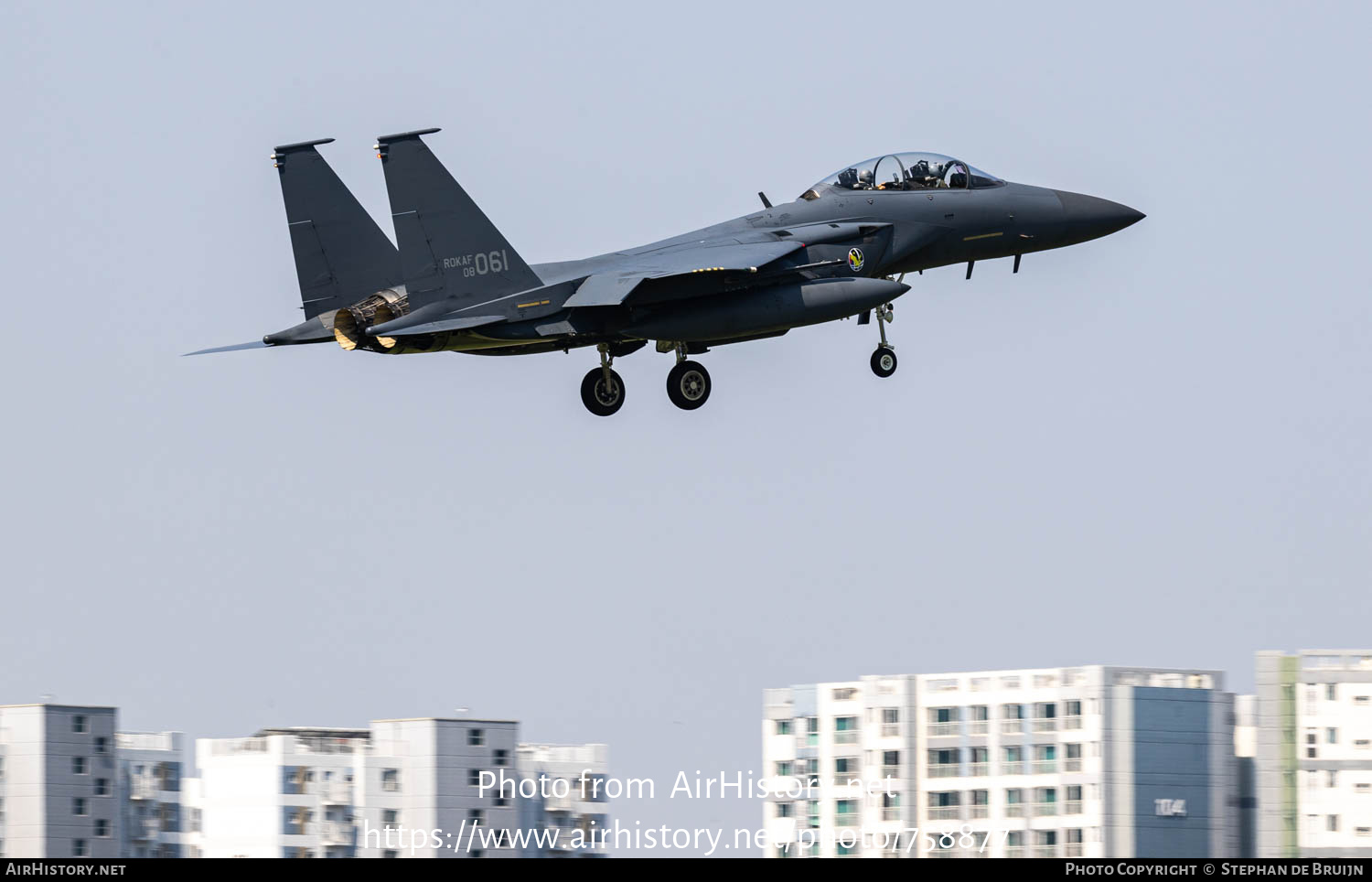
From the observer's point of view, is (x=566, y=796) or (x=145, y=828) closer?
(x=566, y=796)

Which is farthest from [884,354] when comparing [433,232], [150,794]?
[150,794]

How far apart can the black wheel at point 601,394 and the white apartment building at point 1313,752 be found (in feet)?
101

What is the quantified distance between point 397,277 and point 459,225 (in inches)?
105

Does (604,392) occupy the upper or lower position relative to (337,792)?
upper

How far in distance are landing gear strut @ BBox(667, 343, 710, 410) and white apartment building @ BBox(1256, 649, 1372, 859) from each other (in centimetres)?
3006

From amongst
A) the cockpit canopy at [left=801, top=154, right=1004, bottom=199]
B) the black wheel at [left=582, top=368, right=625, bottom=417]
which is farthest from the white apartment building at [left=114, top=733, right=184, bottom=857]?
the cockpit canopy at [left=801, top=154, right=1004, bottom=199]

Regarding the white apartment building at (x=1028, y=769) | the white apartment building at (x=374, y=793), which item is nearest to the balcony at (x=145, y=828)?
the white apartment building at (x=374, y=793)

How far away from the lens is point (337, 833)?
60.5 m

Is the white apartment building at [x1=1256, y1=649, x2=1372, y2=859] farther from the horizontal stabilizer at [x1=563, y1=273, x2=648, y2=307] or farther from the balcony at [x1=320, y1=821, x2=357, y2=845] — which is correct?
the horizontal stabilizer at [x1=563, y1=273, x2=648, y2=307]

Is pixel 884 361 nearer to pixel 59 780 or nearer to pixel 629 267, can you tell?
pixel 629 267

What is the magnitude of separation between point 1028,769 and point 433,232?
3246 cm

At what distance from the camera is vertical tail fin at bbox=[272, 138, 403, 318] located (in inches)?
1192
